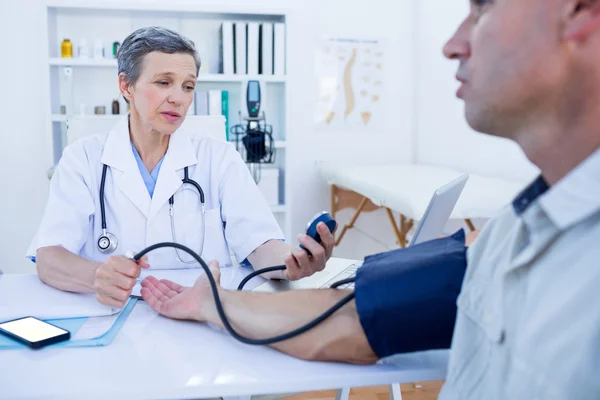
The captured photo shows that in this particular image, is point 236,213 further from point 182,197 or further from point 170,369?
point 170,369

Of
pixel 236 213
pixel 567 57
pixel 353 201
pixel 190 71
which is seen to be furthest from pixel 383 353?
pixel 353 201

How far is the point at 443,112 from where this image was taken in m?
3.43

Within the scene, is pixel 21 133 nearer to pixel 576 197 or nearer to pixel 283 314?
pixel 283 314

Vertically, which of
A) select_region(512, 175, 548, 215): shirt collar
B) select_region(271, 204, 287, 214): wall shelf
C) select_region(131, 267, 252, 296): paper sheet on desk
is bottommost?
select_region(271, 204, 287, 214): wall shelf

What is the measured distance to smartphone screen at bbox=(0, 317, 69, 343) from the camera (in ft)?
2.73

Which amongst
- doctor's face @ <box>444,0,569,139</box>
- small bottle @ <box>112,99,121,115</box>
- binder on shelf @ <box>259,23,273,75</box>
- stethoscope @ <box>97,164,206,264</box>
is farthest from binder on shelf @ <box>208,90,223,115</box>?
doctor's face @ <box>444,0,569,139</box>

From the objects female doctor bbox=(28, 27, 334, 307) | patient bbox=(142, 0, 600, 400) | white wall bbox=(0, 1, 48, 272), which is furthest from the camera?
white wall bbox=(0, 1, 48, 272)

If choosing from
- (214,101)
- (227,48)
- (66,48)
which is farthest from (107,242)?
(66,48)

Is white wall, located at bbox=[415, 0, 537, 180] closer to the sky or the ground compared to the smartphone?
closer to the sky

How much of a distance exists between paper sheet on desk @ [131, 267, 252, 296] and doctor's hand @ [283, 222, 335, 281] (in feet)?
0.45

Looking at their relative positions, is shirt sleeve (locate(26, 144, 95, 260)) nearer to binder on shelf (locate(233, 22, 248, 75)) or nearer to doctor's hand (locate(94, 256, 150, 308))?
doctor's hand (locate(94, 256, 150, 308))

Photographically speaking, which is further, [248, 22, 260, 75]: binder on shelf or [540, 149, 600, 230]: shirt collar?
[248, 22, 260, 75]: binder on shelf

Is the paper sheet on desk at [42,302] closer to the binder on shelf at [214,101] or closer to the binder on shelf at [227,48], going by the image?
the binder on shelf at [214,101]

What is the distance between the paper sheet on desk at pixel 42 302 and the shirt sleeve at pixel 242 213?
0.49 m
